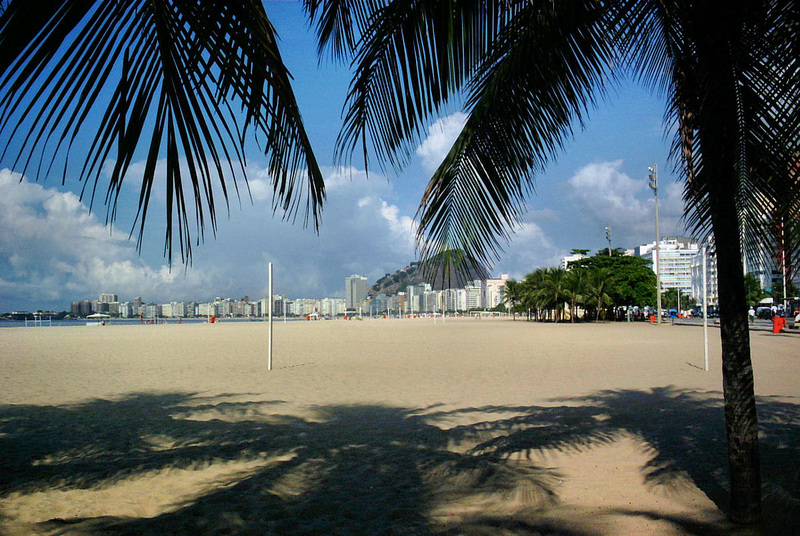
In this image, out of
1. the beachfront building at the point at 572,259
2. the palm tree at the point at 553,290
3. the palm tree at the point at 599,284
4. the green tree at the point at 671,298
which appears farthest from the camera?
the green tree at the point at 671,298

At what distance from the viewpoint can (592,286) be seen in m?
43.9

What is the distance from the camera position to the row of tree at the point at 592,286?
4425 centimetres

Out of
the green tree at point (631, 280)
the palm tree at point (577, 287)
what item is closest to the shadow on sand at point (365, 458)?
the palm tree at point (577, 287)

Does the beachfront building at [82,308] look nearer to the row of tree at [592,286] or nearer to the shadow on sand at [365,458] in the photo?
the row of tree at [592,286]

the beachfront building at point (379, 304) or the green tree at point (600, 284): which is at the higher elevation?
the green tree at point (600, 284)

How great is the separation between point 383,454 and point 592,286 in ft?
138

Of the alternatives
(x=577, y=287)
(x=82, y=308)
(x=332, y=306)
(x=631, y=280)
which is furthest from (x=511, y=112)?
(x=332, y=306)

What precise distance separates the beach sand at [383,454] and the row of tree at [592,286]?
35.1 m

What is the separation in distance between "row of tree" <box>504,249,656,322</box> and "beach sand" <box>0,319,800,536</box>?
35.1 m

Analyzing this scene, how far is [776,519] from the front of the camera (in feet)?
10.2

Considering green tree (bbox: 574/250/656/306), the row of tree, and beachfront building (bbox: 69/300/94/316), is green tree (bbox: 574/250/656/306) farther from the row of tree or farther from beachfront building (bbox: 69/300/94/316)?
beachfront building (bbox: 69/300/94/316)

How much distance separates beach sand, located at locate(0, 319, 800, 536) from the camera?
3.34 m

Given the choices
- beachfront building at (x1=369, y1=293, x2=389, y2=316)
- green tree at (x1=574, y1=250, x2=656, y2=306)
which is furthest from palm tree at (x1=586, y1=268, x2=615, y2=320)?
beachfront building at (x1=369, y1=293, x2=389, y2=316)

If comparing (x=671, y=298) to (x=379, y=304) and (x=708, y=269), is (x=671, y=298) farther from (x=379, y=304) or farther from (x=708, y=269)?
(x=708, y=269)
